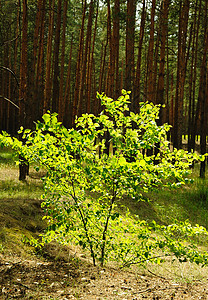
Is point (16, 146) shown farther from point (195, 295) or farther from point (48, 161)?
point (195, 295)

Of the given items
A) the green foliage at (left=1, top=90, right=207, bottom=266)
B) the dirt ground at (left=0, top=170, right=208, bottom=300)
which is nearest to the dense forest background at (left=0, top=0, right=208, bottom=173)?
the green foliage at (left=1, top=90, right=207, bottom=266)

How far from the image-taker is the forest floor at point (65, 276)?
12.8 feet

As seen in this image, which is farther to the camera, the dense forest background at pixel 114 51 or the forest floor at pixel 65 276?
the dense forest background at pixel 114 51

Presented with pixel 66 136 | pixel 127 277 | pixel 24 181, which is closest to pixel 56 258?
pixel 127 277

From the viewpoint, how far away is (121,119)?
4.20 metres

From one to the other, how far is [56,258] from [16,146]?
250 centimetres

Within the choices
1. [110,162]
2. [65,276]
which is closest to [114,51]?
[110,162]

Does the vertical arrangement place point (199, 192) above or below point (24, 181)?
below

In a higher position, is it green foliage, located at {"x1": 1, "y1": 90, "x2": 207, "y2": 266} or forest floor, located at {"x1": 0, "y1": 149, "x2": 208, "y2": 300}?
green foliage, located at {"x1": 1, "y1": 90, "x2": 207, "y2": 266}

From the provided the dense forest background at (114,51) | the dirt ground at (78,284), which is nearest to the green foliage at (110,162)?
the dirt ground at (78,284)

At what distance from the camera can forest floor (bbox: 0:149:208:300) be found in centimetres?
391

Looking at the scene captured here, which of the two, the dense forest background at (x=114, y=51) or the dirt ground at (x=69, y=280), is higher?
the dense forest background at (x=114, y=51)

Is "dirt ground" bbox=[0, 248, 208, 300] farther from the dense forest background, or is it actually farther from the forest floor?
the dense forest background

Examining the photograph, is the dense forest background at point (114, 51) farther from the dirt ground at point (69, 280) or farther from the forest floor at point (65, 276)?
the dirt ground at point (69, 280)
